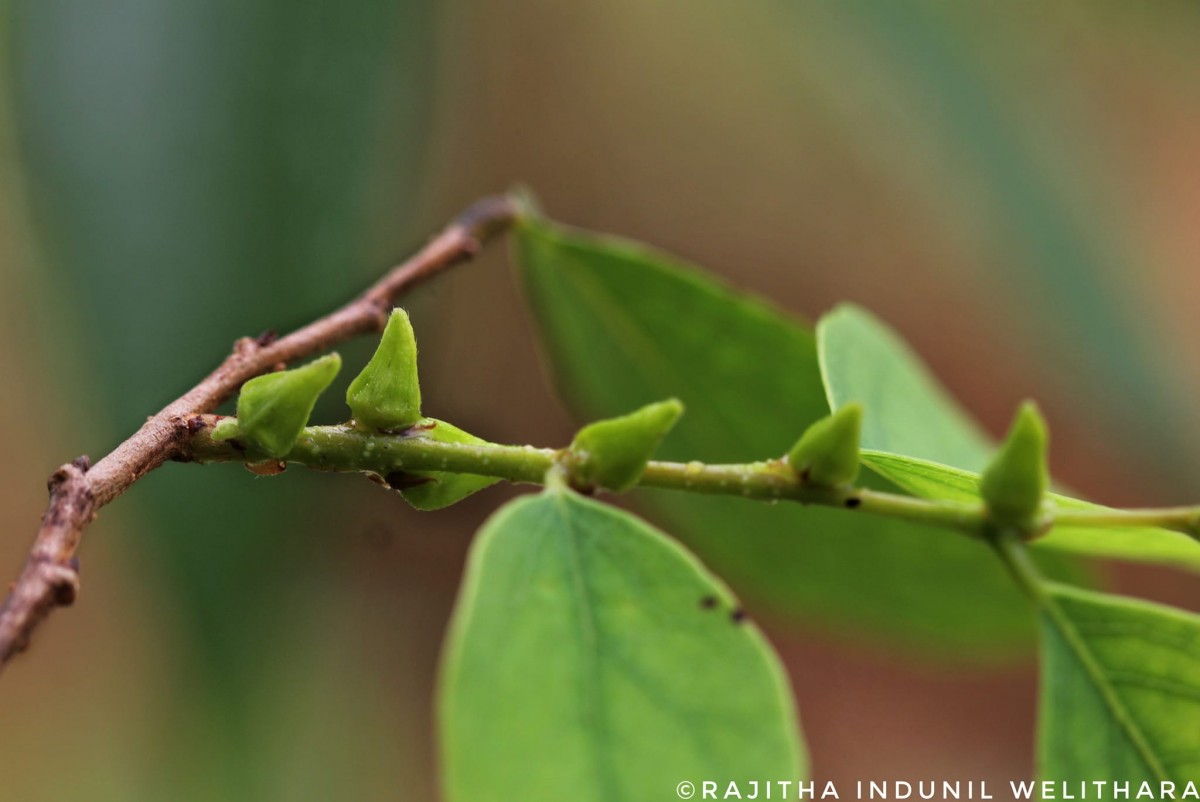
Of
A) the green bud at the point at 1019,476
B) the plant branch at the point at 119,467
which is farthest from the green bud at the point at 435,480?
the green bud at the point at 1019,476

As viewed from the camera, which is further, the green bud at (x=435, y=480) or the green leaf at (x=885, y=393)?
the green leaf at (x=885, y=393)

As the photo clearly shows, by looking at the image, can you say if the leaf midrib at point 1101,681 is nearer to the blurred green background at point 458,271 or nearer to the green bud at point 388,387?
the green bud at point 388,387

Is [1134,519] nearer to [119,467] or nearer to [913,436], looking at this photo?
[913,436]

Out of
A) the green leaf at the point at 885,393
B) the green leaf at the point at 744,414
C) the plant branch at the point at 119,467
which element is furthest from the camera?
the green leaf at the point at 744,414

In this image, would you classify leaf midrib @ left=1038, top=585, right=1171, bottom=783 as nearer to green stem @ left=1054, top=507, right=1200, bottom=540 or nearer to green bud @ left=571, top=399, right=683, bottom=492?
green stem @ left=1054, top=507, right=1200, bottom=540

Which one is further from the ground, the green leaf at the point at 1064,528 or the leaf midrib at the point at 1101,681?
the green leaf at the point at 1064,528

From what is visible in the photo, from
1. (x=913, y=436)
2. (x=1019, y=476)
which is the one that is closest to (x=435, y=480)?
(x=1019, y=476)

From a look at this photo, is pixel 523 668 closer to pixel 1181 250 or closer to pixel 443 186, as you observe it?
pixel 443 186

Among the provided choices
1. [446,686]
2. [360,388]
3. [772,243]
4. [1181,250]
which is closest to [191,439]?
[360,388]
